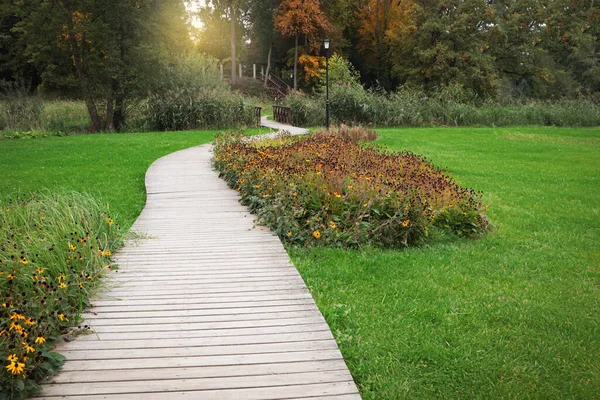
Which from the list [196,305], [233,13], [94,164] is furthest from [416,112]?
[196,305]

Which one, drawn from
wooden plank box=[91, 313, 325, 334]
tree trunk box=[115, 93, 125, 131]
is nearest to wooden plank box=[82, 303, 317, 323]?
wooden plank box=[91, 313, 325, 334]

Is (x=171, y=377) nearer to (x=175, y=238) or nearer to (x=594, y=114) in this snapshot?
(x=175, y=238)

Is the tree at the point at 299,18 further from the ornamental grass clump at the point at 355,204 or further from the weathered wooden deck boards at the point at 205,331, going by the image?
the weathered wooden deck boards at the point at 205,331

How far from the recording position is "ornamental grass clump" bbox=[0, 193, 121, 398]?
2.51 m

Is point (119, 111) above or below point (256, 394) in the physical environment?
above

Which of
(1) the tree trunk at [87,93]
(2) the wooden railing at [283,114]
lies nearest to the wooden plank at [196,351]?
(2) the wooden railing at [283,114]

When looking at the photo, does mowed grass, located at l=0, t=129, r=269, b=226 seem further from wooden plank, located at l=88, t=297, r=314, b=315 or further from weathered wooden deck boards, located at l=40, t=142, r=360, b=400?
wooden plank, located at l=88, t=297, r=314, b=315

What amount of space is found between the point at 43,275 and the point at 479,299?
3572 mm

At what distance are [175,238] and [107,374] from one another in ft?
8.85

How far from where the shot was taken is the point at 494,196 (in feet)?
25.9

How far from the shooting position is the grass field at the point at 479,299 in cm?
288

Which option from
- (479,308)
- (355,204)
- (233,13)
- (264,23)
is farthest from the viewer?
(264,23)

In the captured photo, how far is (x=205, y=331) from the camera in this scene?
10.1ft

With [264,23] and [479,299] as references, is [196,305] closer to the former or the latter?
[479,299]
